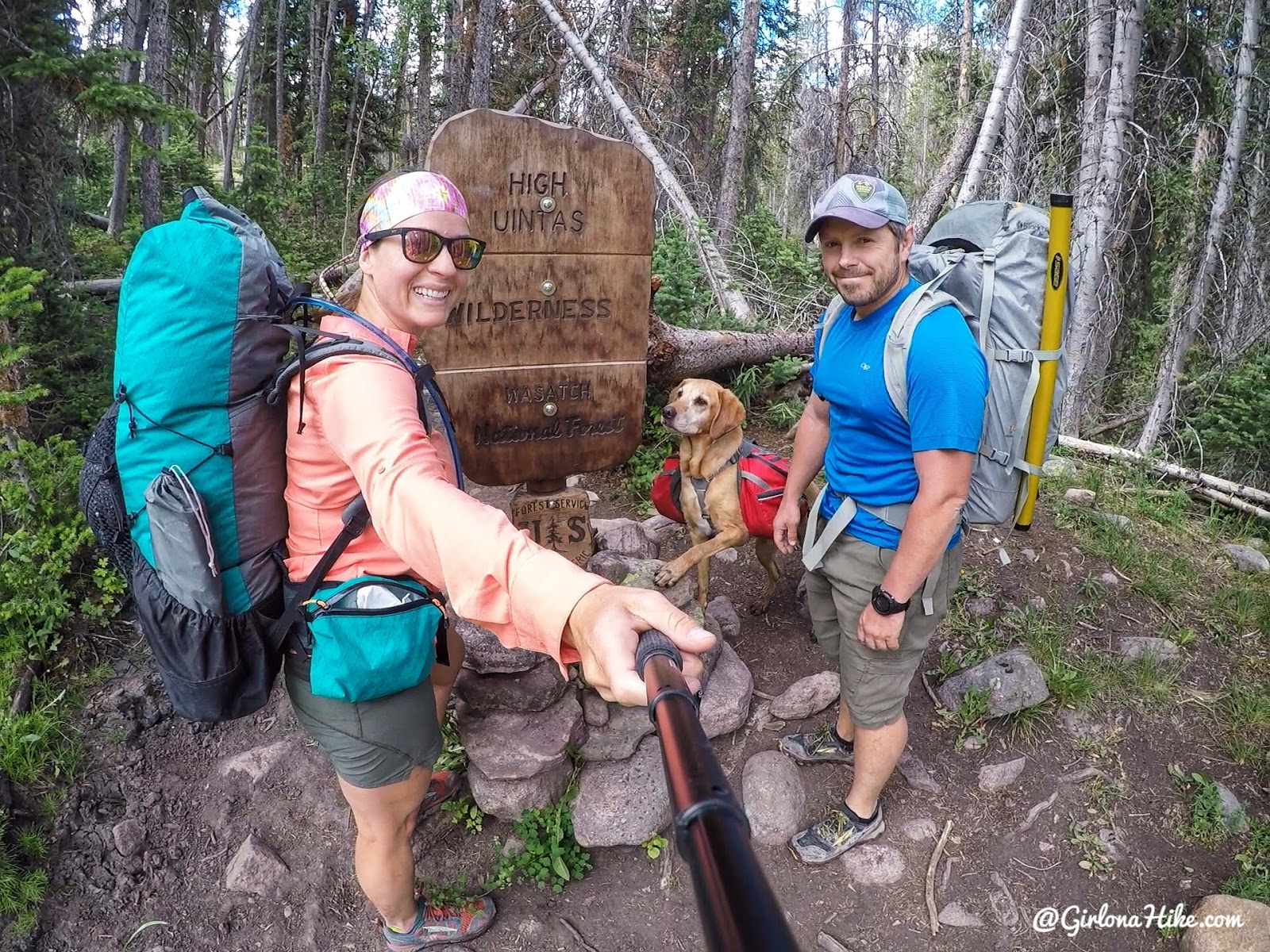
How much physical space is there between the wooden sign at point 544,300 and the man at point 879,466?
107cm

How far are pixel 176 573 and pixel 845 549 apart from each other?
2.17 m

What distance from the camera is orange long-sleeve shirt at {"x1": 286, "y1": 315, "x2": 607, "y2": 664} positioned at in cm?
121

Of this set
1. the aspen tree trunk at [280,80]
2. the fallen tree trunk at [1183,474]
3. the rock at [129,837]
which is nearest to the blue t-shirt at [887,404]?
the rock at [129,837]

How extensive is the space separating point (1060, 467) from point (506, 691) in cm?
524

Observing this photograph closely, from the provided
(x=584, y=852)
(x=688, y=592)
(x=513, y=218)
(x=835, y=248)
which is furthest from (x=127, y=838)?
(x=835, y=248)

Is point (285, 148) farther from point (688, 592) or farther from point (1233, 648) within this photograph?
point (1233, 648)

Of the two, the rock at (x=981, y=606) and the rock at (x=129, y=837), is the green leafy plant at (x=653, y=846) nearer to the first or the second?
the rock at (x=129, y=837)

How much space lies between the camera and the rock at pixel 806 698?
150 inches

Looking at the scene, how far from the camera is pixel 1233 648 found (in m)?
4.54

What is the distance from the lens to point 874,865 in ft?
10.6

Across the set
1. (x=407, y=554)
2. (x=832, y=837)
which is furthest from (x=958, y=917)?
(x=407, y=554)

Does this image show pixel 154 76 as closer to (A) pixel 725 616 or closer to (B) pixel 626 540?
(B) pixel 626 540

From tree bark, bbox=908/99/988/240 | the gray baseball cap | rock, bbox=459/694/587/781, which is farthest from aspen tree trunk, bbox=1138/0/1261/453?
rock, bbox=459/694/587/781

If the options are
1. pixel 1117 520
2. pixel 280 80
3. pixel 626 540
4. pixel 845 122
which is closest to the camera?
pixel 626 540
